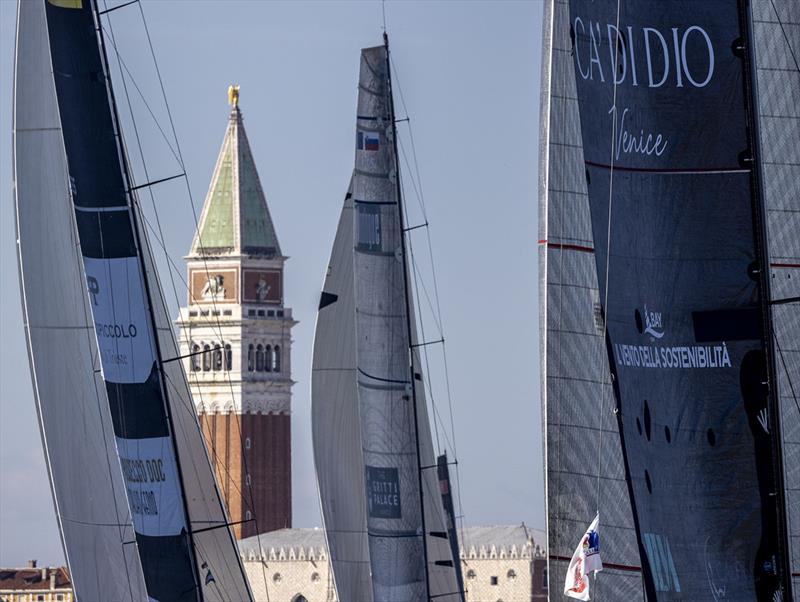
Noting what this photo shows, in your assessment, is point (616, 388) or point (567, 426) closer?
point (616, 388)

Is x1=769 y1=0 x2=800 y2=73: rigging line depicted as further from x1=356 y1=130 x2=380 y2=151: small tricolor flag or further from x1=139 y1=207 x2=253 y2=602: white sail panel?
x1=356 y1=130 x2=380 y2=151: small tricolor flag

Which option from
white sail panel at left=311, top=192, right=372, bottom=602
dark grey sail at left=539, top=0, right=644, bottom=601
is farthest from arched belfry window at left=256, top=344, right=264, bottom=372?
dark grey sail at left=539, top=0, right=644, bottom=601

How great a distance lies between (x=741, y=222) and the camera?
11.3 meters

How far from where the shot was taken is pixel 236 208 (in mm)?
81625

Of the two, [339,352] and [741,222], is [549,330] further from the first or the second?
[339,352]

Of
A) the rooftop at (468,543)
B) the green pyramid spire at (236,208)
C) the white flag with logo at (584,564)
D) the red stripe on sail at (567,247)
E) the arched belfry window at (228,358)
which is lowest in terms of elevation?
the rooftop at (468,543)

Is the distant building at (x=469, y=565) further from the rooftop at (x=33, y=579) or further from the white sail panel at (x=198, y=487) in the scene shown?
the white sail panel at (x=198, y=487)

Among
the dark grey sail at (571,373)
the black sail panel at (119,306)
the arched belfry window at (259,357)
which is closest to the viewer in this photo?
the dark grey sail at (571,373)

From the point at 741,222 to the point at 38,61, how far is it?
929 centimetres

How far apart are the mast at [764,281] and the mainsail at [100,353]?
23.3 ft

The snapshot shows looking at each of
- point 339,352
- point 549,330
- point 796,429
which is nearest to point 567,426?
point 549,330

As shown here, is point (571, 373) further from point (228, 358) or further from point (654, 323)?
point (228, 358)

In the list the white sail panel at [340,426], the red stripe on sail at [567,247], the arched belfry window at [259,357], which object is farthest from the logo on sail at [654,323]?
the arched belfry window at [259,357]

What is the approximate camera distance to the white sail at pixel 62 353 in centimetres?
1892
